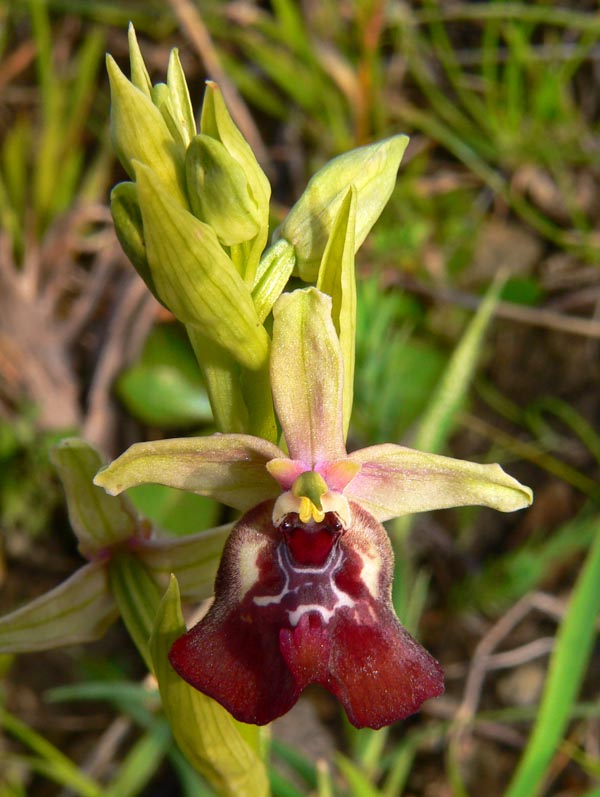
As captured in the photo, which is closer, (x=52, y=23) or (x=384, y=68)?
(x=384, y=68)

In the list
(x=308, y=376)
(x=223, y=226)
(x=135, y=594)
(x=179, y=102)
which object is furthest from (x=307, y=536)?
(x=179, y=102)

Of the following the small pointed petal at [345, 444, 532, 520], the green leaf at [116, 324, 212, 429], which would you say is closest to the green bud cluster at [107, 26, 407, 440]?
the small pointed petal at [345, 444, 532, 520]

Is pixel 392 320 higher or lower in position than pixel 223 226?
lower

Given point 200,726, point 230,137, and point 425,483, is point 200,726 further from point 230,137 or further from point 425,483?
point 230,137

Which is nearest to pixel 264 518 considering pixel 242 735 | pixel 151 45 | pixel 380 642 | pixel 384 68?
pixel 380 642

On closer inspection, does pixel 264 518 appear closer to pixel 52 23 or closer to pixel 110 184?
pixel 110 184

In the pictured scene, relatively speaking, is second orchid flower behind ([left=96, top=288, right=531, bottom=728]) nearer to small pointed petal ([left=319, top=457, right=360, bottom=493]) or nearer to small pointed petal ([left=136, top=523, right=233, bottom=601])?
small pointed petal ([left=319, top=457, right=360, bottom=493])
